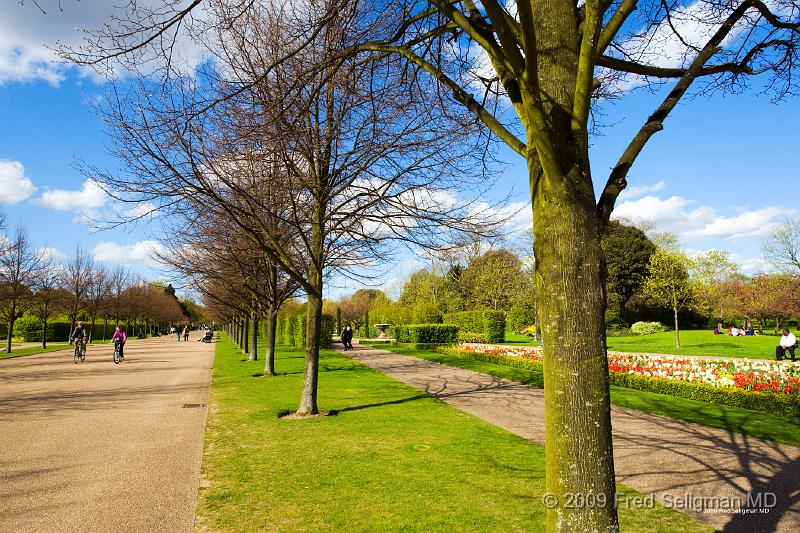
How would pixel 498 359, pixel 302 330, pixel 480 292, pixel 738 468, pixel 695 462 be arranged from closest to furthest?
pixel 738 468, pixel 695 462, pixel 498 359, pixel 302 330, pixel 480 292

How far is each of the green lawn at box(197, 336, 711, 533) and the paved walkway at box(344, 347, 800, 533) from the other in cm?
45

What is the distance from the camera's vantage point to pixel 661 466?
6.00m

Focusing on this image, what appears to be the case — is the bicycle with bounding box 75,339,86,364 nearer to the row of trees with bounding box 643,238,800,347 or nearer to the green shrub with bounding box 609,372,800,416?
the green shrub with bounding box 609,372,800,416

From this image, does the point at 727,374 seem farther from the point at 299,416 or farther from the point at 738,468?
A: the point at 299,416

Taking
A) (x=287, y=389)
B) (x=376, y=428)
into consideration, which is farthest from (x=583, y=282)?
(x=287, y=389)

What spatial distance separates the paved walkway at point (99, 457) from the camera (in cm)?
457

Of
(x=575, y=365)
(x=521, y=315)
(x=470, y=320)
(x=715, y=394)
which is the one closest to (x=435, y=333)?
(x=470, y=320)

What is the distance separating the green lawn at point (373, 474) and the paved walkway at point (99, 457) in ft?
1.29

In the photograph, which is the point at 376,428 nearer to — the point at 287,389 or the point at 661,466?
the point at 661,466

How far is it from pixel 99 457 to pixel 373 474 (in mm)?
3778

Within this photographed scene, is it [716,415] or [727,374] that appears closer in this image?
[716,415]

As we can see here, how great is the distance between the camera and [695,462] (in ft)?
20.0

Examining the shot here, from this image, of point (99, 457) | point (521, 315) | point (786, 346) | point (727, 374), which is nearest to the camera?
point (99, 457)

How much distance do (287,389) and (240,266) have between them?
14.1 feet
